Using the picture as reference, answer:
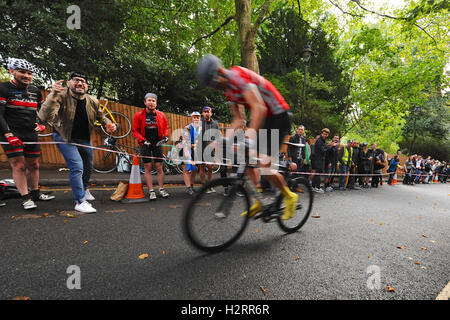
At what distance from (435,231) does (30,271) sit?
6.06m

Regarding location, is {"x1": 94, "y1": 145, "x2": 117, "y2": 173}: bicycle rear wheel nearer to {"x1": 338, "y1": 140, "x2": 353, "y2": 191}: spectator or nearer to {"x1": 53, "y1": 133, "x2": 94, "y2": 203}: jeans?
{"x1": 53, "y1": 133, "x2": 94, "y2": 203}: jeans

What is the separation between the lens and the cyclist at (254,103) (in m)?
2.28

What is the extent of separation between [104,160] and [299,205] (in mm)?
7416

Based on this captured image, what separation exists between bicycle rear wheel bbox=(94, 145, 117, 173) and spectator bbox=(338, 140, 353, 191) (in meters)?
9.10

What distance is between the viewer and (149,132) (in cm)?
479

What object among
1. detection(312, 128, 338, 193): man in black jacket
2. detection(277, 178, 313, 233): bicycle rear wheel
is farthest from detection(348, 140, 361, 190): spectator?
detection(277, 178, 313, 233): bicycle rear wheel

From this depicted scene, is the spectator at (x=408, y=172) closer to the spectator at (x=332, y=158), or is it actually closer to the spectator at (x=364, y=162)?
the spectator at (x=364, y=162)

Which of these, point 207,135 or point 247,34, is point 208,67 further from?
point 247,34

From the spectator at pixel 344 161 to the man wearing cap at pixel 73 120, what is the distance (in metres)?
8.81

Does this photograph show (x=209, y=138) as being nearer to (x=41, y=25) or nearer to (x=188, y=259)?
(x=188, y=259)

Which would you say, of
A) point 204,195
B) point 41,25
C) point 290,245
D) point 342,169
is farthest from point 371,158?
point 41,25

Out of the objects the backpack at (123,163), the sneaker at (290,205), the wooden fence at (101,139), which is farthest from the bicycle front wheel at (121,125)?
the sneaker at (290,205)

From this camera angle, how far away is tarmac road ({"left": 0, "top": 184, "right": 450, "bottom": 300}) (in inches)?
70.5

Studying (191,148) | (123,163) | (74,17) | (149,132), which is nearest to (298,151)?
(191,148)
